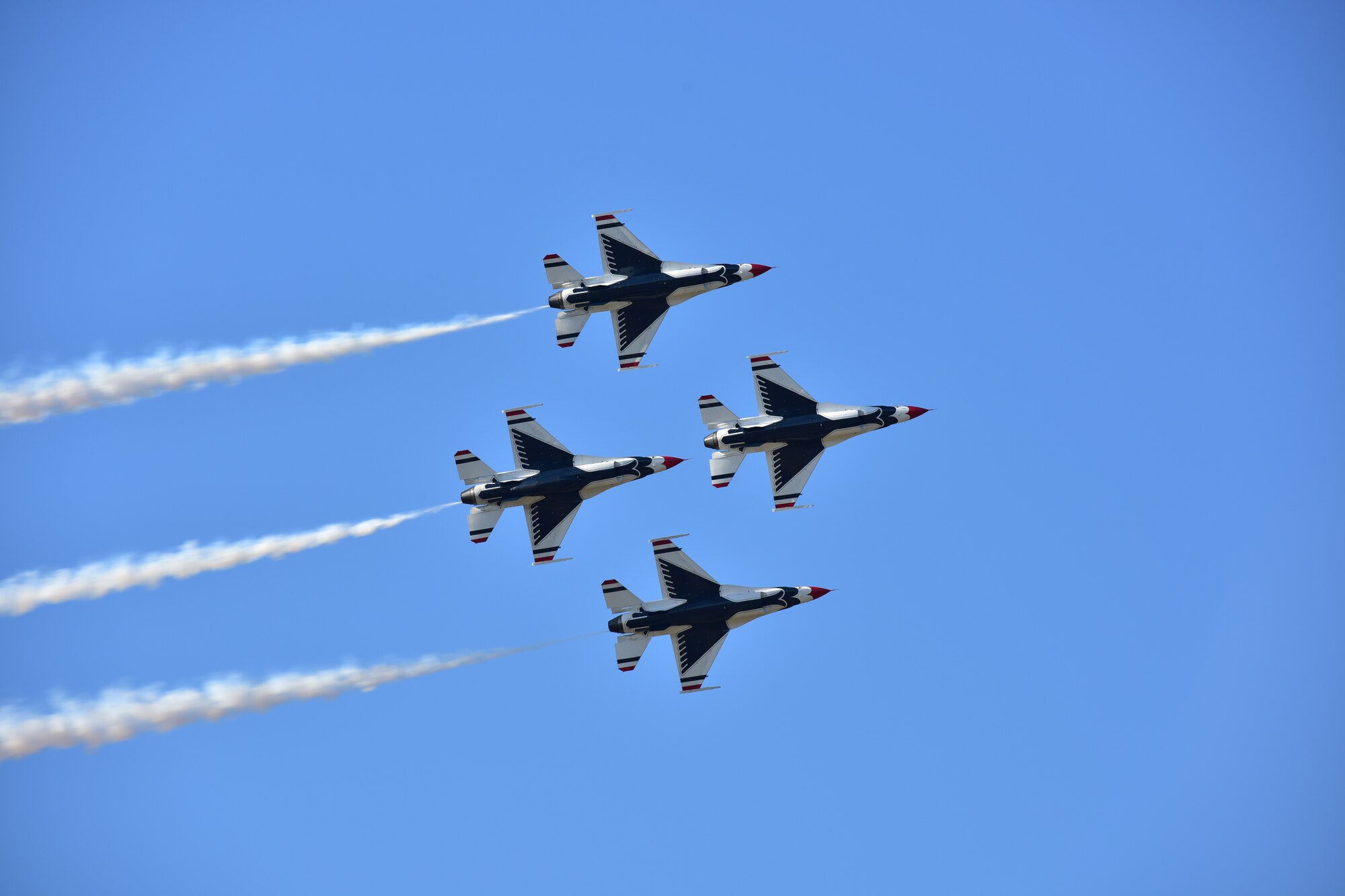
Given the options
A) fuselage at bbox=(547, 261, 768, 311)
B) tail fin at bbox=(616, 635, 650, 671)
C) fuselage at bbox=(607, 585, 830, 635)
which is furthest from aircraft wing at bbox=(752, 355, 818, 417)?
tail fin at bbox=(616, 635, 650, 671)

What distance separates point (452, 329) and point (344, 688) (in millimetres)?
17247

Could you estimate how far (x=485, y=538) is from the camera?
80.5 meters

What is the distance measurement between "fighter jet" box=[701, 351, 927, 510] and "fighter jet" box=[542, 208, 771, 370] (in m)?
4.26

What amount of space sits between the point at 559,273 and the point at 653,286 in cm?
442

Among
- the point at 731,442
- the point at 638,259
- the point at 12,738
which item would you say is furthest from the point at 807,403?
the point at 12,738

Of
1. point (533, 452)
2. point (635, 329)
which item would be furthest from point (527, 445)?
point (635, 329)

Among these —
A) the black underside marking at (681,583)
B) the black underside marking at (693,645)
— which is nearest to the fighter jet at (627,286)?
the black underside marking at (681,583)

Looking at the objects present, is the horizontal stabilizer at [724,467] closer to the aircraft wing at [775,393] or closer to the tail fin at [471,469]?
the aircraft wing at [775,393]

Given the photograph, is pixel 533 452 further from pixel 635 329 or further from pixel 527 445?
pixel 635 329

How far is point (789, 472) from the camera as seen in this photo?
271 ft

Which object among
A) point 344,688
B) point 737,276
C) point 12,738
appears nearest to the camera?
point 12,738

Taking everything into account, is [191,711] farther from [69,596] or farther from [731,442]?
[731,442]

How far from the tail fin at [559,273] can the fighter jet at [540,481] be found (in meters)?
6.14

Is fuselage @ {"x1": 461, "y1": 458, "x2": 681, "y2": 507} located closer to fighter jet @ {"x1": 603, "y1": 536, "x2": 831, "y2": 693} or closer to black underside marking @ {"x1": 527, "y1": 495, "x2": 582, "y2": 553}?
black underside marking @ {"x1": 527, "y1": 495, "x2": 582, "y2": 553}
